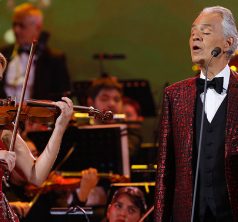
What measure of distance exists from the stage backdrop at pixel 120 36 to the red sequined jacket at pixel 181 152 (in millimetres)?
5028

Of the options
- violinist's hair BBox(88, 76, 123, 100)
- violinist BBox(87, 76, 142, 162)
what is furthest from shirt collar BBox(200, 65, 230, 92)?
violinist's hair BBox(88, 76, 123, 100)

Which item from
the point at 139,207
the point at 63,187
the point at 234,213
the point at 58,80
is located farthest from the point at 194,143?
the point at 58,80

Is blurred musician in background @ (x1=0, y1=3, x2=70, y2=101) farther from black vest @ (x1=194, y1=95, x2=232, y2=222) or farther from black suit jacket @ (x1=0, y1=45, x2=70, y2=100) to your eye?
black vest @ (x1=194, y1=95, x2=232, y2=222)

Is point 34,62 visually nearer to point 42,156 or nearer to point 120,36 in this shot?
point 120,36

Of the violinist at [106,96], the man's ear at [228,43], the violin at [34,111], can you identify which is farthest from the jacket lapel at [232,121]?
the violinist at [106,96]

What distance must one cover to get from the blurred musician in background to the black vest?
460cm

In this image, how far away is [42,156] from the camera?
363 centimetres

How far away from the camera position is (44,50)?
816 centimetres

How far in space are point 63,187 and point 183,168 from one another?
7.84 feet

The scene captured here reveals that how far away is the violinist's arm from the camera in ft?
11.8

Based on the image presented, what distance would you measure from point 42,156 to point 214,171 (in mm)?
969

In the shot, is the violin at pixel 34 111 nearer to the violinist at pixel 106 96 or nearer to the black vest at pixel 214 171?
the black vest at pixel 214 171

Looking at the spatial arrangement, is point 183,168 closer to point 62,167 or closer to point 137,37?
point 62,167

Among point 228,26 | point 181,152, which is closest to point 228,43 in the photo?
point 228,26
